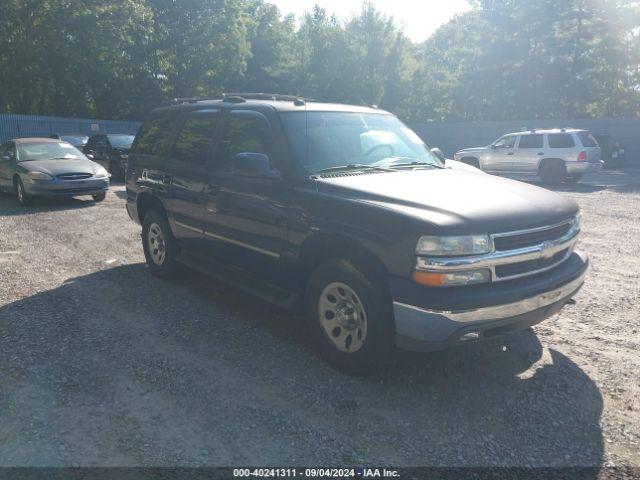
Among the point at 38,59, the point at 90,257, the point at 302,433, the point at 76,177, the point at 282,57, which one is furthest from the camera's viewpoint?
the point at 282,57

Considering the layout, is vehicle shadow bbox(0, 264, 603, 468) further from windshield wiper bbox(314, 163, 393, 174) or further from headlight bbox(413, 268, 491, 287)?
windshield wiper bbox(314, 163, 393, 174)

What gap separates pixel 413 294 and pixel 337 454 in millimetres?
1072

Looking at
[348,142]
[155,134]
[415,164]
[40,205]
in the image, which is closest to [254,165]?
[348,142]

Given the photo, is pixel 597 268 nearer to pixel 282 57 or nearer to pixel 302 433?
pixel 302 433

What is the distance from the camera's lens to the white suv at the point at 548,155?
653 inches

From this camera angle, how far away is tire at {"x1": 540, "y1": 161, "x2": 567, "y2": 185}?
55.3ft

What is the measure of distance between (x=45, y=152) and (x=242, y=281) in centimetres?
1016

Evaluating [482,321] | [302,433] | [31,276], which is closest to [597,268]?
[482,321]

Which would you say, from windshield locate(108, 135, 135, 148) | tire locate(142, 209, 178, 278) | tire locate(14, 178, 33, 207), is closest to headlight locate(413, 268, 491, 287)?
tire locate(142, 209, 178, 278)

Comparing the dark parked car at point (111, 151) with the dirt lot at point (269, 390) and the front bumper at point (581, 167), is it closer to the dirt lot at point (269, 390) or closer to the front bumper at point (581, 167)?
the dirt lot at point (269, 390)

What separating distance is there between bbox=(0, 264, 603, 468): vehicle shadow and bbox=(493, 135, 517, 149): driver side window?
1506cm

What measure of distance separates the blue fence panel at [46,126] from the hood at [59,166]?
19.1 metres

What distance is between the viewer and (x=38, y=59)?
31484mm

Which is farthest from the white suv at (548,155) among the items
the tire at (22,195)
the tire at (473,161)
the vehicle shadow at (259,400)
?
the tire at (22,195)
